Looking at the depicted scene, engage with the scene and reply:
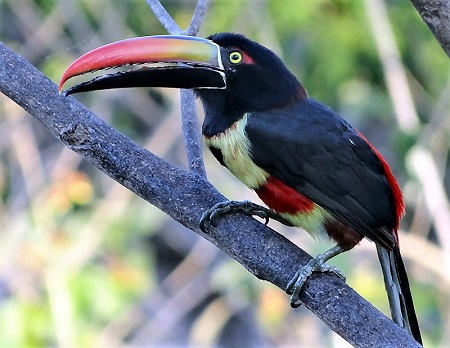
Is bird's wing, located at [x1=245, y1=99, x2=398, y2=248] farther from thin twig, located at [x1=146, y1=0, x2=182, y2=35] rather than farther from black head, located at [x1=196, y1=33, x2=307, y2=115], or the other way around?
thin twig, located at [x1=146, y1=0, x2=182, y2=35]

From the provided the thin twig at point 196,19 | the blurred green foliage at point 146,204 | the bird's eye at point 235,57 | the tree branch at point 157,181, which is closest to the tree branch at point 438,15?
the tree branch at point 157,181

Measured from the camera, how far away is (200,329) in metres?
4.45

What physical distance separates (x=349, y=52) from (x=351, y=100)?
0.47 m

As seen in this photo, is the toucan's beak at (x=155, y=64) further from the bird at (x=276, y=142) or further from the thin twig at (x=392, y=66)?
the thin twig at (x=392, y=66)

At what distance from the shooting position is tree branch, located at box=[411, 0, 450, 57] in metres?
1.39

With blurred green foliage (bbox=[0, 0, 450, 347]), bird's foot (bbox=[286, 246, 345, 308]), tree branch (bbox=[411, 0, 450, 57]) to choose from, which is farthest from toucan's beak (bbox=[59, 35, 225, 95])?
blurred green foliage (bbox=[0, 0, 450, 347])

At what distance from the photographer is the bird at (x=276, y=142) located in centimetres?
184

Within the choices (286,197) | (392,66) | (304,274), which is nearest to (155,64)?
(286,197)

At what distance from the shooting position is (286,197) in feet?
6.17

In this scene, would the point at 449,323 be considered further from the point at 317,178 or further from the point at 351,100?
the point at 317,178

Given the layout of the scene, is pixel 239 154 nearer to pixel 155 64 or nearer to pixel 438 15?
pixel 155 64

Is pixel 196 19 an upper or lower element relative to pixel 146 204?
upper

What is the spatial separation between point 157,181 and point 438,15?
2.30 ft

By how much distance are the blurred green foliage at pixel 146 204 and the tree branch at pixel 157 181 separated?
1.29 meters
